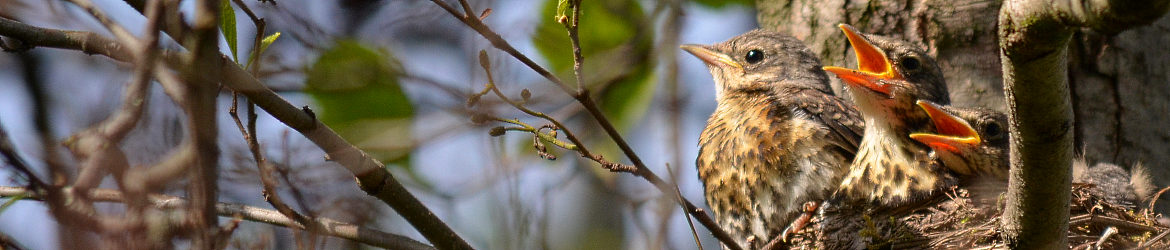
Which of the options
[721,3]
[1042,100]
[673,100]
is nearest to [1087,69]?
[721,3]

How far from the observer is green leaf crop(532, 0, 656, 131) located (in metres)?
4.00

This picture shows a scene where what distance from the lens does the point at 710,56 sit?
475 cm

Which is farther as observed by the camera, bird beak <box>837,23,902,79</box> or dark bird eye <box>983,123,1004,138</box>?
bird beak <box>837,23,902,79</box>

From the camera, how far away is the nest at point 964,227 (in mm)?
3166

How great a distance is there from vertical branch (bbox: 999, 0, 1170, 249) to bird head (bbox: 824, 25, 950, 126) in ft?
4.37

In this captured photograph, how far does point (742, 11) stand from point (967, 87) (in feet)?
3.50

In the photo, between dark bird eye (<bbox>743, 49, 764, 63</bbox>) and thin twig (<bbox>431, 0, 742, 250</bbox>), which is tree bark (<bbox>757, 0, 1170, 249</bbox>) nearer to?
dark bird eye (<bbox>743, 49, 764, 63</bbox>)

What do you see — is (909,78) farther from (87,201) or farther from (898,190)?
(87,201)

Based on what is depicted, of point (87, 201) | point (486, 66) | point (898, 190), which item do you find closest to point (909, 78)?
point (898, 190)

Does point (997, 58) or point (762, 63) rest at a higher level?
point (762, 63)

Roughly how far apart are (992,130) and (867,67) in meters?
0.59

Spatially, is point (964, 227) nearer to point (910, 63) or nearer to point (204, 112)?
point (910, 63)

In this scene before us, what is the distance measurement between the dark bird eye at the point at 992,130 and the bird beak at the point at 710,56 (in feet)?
4.05

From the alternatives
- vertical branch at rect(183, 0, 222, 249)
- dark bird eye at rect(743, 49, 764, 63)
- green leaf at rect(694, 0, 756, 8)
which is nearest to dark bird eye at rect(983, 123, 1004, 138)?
dark bird eye at rect(743, 49, 764, 63)
